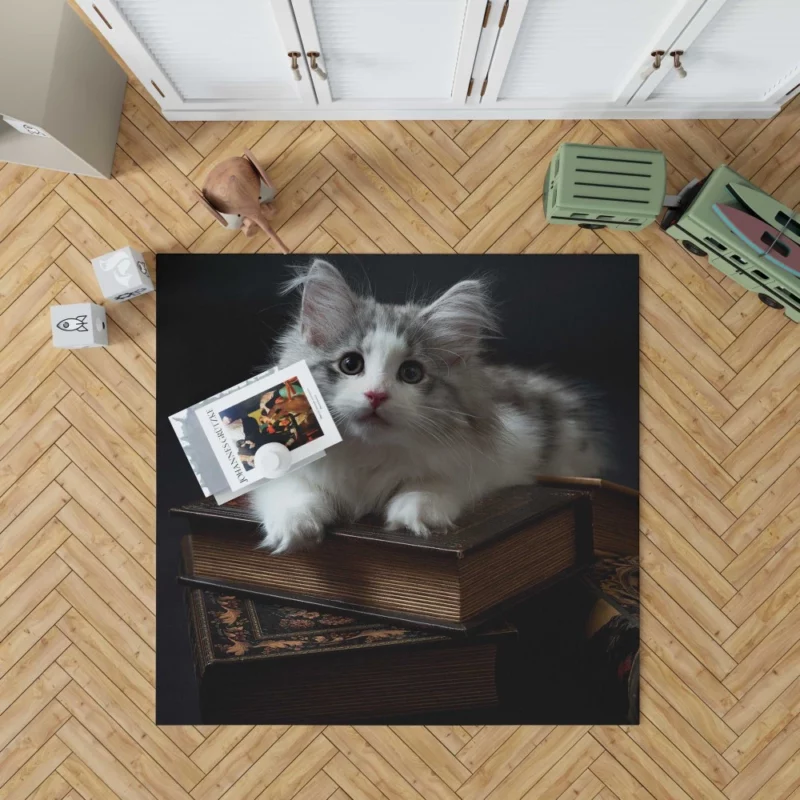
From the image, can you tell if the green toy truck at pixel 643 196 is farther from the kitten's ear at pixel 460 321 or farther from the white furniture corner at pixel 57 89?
the white furniture corner at pixel 57 89

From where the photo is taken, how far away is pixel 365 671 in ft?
5.38

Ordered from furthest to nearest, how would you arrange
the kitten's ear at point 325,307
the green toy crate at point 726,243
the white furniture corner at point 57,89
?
1. the kitten's ear at point 325,307
2. the green toy crate at point 726,243
3. the white furniture corner at point 57,89

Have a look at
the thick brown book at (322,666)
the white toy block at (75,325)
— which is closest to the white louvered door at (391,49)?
the white toy block at (75,325)

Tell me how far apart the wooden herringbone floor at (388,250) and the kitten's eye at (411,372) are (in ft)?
1.17

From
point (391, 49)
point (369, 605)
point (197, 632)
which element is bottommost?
point (197, 632)

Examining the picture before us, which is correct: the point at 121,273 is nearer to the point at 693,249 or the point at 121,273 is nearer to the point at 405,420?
the point at 405,420

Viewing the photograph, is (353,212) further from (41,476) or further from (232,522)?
(41,476)

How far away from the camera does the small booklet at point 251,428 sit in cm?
162

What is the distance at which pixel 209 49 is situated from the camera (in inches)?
55.9

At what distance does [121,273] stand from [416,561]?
1.08 meters

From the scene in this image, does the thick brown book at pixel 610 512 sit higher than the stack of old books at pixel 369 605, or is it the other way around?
the thick brown book at pixel 610 512

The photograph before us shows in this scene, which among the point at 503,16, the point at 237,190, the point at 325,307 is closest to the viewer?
the point at 503,16

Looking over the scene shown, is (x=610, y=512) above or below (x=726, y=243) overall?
below

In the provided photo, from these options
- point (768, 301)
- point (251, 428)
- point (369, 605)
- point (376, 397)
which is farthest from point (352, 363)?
point (768, 301)
